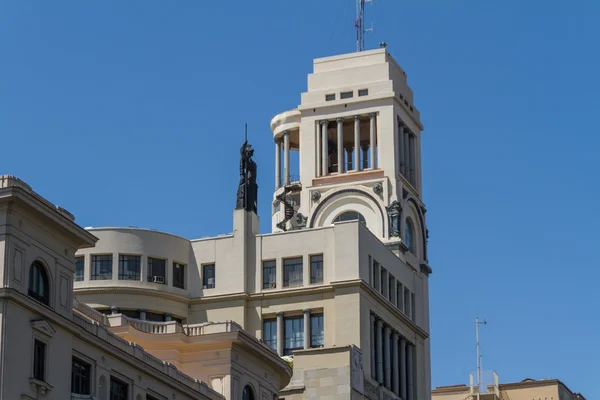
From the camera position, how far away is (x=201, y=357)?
→ 352 feet

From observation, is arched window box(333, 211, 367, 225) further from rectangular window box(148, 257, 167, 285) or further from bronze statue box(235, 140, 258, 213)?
rectangular window box(148, 257, 167, 285)

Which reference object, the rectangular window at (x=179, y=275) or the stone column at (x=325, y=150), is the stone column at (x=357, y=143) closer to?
the stone column at (x=325, y=150)

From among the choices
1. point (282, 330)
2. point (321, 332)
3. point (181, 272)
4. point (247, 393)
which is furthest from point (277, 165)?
point (247, 393)

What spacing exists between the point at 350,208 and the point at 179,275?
73.9 ft

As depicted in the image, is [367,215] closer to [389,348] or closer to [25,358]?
[389,348]

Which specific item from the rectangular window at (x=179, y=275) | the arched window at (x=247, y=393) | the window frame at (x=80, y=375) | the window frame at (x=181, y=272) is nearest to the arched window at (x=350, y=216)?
the window frame at (x=181, y=272)

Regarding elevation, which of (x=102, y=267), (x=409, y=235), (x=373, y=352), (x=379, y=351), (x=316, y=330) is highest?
(x=409, y=235)

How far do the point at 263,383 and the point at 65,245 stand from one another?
24.0m

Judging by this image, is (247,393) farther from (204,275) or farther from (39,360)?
(204,275)

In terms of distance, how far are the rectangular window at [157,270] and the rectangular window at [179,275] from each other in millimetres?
1051

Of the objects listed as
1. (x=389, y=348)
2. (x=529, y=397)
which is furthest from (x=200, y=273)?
(x=529, y=397)

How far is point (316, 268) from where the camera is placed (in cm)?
14912

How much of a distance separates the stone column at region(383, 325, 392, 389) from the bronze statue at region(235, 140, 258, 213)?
49.9ft

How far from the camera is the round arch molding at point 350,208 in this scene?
164 metres
